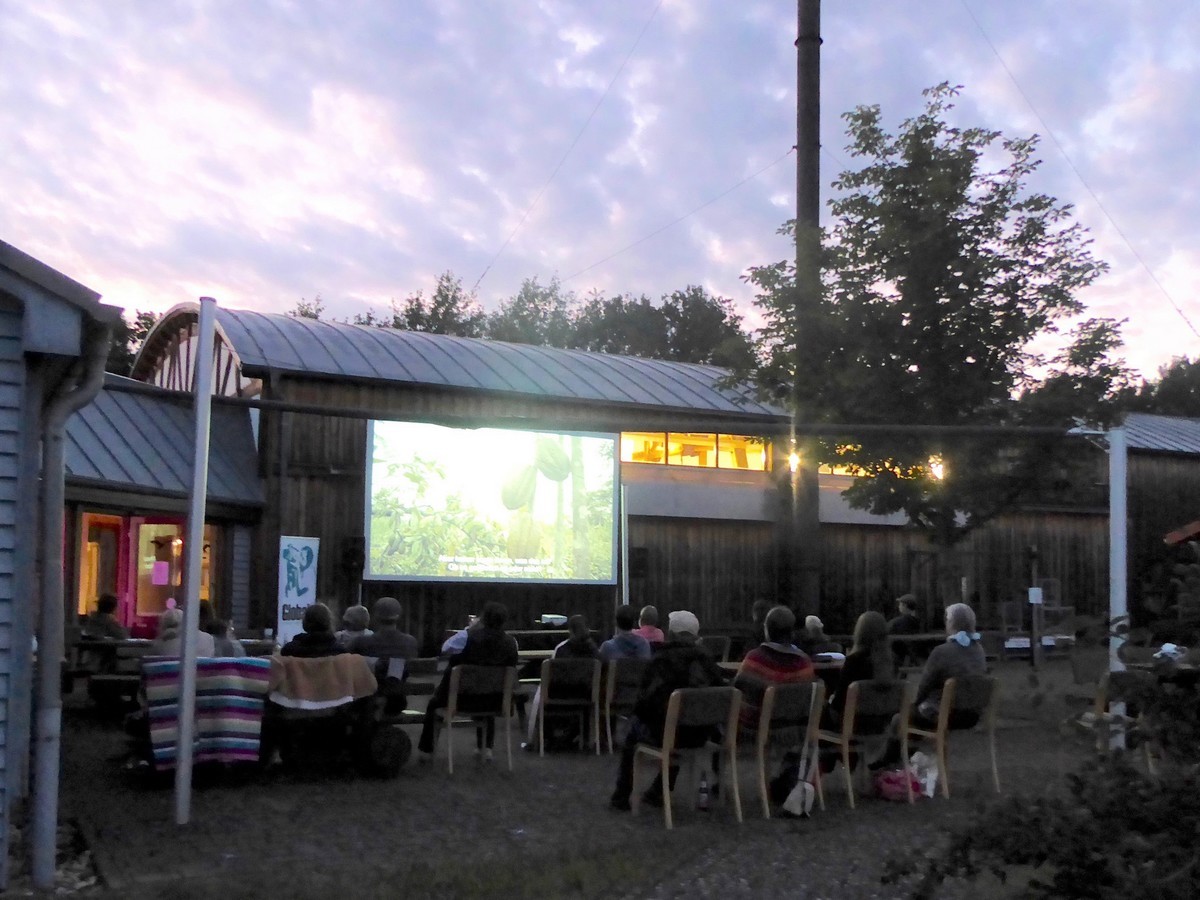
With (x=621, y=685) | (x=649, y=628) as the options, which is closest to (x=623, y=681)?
(x=621, y=685)

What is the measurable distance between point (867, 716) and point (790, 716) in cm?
71

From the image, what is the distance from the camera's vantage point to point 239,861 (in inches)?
243

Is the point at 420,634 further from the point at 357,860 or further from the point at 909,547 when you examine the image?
the point at 357,860

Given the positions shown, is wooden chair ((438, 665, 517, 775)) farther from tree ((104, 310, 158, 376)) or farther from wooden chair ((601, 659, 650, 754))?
tree ((104, 310, 158, 376))

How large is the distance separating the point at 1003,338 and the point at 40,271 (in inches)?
401

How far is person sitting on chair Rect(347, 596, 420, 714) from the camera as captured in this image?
31.2ft

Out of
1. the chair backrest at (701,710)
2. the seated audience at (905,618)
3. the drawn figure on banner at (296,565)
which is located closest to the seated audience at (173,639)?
the chair backrest at (701,710)

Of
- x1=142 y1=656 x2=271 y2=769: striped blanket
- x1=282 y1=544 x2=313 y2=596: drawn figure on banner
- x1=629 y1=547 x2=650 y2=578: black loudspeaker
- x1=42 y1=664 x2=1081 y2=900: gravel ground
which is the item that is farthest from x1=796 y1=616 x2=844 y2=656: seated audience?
x1=629 y1=547 x2=650 y2=578: black loudspeaker

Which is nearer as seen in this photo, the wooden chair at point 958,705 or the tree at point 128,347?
the wooden chair at point 958,705

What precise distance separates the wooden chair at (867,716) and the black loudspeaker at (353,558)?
1257 cm

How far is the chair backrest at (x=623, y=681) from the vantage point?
33.8 ft

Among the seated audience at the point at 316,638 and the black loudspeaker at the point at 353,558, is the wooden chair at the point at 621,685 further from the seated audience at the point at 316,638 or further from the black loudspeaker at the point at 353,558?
the black loudspeaker at the point at 353,558

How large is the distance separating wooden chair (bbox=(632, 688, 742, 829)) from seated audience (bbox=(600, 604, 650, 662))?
2733 millimetres

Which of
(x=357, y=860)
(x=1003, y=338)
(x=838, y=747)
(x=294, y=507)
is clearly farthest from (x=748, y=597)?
(x=357, y=860)
